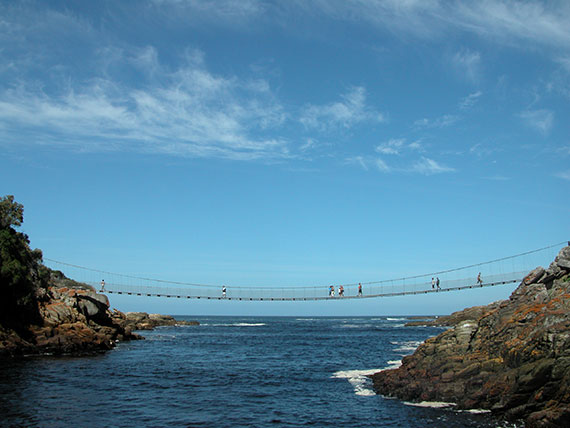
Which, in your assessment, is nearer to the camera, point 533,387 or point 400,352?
point 533,387

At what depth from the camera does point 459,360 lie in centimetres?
1644

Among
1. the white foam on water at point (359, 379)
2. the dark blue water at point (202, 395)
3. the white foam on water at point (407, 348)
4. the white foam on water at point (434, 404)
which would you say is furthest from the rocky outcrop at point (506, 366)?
the white foam on water at point (407, 348)

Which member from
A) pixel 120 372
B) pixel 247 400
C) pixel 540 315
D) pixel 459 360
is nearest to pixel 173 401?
pixel 247 400

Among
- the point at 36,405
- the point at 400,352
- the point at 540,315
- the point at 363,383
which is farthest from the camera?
the point at 400,352

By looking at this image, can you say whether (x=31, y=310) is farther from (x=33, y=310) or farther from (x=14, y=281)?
(x=14, y=281)

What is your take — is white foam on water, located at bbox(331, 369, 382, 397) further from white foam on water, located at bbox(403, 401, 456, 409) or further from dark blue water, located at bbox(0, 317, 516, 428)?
white foam on water, located at bbox(403, 401, 456, 409)

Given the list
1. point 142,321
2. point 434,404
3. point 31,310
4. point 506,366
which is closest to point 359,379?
point 434,404

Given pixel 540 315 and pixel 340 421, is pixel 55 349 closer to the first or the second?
pixel 340 421

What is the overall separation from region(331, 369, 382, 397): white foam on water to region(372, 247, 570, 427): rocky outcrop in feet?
1.41

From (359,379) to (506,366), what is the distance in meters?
7.54

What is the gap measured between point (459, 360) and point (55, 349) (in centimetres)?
2315

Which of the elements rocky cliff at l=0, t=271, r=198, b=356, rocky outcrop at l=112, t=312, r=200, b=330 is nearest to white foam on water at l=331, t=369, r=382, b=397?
rocky cliff at l=0, t=271, r=198, b=356

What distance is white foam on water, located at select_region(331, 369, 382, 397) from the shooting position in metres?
17.7

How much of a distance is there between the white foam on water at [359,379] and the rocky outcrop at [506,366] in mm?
431
